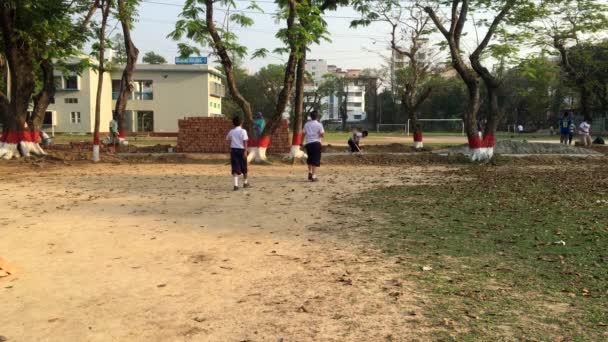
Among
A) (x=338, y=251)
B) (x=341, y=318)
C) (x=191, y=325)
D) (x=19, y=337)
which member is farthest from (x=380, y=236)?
(x=19, y=337)

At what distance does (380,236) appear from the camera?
6418 mm

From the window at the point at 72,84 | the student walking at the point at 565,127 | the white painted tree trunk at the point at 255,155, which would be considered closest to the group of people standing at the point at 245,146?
the white painted tree trunk at the point at 255,155

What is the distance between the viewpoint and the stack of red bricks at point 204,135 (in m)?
21.5

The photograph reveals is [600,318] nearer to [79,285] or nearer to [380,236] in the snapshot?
[380,236]

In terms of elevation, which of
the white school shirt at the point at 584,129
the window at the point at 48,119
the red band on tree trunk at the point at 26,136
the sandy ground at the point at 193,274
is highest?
the window at the point at 48,119

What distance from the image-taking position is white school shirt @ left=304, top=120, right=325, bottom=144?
1209cm

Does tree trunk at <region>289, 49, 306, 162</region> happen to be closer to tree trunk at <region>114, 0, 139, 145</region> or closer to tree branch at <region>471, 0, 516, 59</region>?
tree branch at <region>471, 0, 516, 59</region>

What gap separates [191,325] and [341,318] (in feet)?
3.48

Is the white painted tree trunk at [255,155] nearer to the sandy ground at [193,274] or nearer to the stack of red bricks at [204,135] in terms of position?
the stack of red bricks at [204,135]

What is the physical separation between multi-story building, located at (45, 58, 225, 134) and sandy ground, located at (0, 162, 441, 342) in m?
40.3

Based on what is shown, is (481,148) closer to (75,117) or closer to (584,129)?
(584,129)

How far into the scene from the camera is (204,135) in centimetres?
2162

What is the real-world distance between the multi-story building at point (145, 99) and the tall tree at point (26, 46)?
96.2 ft

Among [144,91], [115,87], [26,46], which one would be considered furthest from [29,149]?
[115,87]
